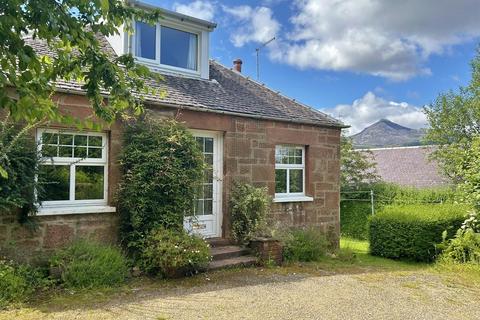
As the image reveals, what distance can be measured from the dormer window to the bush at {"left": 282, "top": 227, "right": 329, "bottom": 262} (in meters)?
5.21

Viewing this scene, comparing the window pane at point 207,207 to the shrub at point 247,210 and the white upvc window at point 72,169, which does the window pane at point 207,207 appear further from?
the white upvc window at point 72,169

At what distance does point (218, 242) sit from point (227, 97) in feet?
12.3

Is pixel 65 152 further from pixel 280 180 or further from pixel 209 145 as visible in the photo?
pixel 280 180

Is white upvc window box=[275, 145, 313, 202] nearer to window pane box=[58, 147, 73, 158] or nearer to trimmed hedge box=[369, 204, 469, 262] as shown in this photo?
trimmed hedge box=[369, 204, 469, 262]

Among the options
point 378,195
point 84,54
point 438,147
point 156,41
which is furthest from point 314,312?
point 438,147

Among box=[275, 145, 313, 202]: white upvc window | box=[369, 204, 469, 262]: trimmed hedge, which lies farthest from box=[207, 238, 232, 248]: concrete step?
box=[369, 204, 469, 262]: trimmed hedge

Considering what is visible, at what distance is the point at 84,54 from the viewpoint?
10.3 ft

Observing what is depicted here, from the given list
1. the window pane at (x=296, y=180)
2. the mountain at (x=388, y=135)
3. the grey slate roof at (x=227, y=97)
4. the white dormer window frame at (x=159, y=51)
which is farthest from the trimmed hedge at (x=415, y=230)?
the mountain at (x=388, y=135)

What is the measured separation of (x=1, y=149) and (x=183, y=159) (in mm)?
3146

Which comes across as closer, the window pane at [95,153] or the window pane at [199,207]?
the window pane at [95,153]

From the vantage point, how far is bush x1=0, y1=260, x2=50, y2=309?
19.0ft

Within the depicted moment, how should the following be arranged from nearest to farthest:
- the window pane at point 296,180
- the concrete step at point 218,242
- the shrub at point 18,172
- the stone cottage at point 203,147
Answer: the shrub at point 18,172 < the stone cottage at point 203,147 < the concrete step at point 218,242 < the window pane at point 296,180

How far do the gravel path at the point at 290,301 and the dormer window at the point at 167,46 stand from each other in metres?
5.92

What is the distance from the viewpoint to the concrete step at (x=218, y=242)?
372 inches
